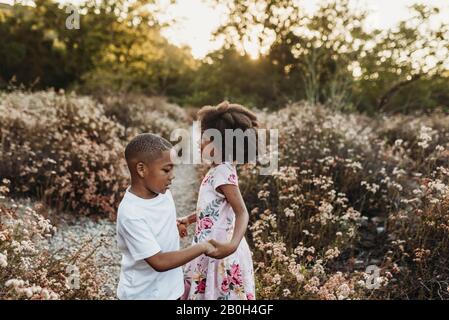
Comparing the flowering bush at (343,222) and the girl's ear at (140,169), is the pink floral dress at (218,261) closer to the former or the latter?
the flowering bush at (343,222)

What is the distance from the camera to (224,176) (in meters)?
2.85

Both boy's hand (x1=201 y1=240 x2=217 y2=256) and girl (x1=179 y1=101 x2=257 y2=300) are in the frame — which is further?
girl (x1=179 y1=101 x2=257 y2=300)

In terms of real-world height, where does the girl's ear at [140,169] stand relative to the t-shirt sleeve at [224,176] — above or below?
below

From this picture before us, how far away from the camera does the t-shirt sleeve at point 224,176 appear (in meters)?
2.84

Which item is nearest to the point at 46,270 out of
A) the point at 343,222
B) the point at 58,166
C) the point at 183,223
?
the point at 183,223

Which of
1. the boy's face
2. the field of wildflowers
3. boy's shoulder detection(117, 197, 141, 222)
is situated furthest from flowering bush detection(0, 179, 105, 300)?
the boy's face

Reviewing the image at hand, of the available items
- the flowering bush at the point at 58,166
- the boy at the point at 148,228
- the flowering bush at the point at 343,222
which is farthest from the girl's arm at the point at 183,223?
the flowering bush at the point at 58,166

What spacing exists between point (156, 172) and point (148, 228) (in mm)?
269

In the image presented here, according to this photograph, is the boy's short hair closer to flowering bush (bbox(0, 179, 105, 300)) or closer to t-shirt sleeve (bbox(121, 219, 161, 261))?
t-shirt sleeve (bbox(121, 219, 161, 261))

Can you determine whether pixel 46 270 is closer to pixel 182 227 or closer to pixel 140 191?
pixel 182 227

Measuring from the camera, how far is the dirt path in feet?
13.4

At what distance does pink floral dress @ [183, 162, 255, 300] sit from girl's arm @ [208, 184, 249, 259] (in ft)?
0.16

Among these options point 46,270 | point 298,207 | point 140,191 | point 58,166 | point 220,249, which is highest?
point 58,166

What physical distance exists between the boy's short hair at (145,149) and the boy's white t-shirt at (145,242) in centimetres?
18
